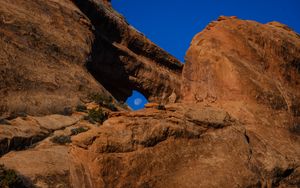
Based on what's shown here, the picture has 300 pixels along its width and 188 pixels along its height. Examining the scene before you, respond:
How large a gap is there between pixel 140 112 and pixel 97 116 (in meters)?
6.04

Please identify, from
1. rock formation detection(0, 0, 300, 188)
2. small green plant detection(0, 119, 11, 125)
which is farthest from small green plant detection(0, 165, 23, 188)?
small green plant detection(0, 119, 11, 125)

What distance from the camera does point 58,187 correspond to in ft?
53.0

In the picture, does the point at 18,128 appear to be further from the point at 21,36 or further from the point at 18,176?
the point at 21,36

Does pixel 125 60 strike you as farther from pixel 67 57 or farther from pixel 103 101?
pixel 103 101

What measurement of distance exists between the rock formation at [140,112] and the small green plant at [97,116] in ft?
0.22

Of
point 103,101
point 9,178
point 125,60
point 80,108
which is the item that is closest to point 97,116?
point 80,108

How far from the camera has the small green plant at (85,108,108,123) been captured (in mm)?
25337

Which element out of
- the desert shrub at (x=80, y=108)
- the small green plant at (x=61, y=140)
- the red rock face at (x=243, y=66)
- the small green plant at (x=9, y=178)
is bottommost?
the small green plant at (x=9, y=178)

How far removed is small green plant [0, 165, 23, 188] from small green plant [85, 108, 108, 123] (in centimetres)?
956

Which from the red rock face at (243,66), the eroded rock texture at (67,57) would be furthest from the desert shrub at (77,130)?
the red rock face at (243,66)

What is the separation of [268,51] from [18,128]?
16144 mm

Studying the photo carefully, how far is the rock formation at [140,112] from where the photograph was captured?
1758cm

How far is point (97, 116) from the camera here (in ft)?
84.6

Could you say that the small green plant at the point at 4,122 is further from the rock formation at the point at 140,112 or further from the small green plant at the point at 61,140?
the small green plant at the point at 61,140
